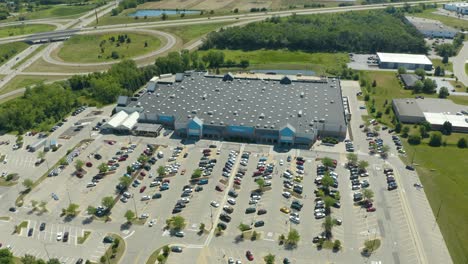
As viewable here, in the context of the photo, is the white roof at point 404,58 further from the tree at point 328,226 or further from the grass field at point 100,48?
the tree at point 328,226

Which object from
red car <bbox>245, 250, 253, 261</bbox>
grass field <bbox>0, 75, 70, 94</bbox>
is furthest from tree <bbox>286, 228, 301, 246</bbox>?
grass field <bbox>0, 75, 70, 94</bbox>

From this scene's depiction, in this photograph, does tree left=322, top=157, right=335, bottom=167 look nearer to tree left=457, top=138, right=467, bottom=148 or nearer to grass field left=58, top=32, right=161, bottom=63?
tree left=457, top=138, right=467, bottom=148

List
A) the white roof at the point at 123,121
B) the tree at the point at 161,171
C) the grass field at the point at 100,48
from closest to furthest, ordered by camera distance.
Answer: the tree at the point at 161,171 < the white roof at the point at 123,121 < the grass field at the point at 100,48

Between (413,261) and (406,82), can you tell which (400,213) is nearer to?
(413,261)

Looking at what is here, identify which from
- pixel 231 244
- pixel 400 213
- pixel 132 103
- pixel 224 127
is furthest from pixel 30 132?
pixel 400 213

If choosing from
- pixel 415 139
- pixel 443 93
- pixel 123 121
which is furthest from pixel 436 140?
pixel 123 121

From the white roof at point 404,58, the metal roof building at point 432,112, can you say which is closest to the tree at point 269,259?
the metal roof building at point 432,112

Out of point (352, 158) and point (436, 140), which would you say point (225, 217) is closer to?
point (352, 158)
